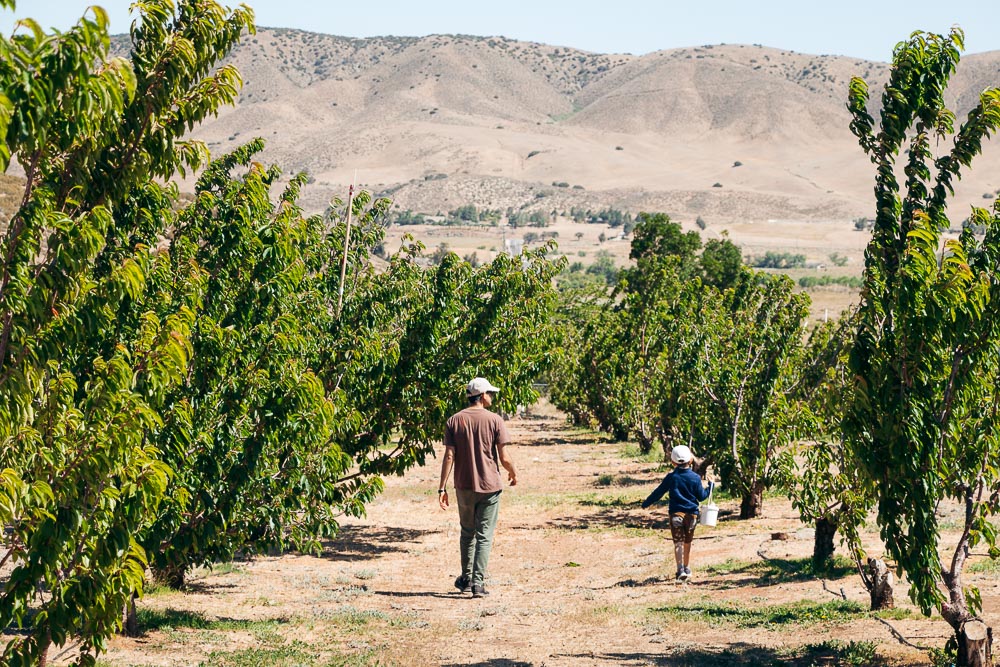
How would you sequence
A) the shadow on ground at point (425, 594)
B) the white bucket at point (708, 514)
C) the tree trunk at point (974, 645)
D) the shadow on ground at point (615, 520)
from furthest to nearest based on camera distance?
the shadow on ground at point (615, 520), the white bucket at point (708, 514), the shadow on ground at point (425, 594), the tree trunk at point (974, 645)

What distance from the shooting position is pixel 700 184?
18350cm

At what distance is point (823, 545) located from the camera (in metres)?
14.0

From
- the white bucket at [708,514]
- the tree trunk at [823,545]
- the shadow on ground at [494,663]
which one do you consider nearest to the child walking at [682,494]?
the white bucket at [708,514]

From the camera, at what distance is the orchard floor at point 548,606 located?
10.1 meters

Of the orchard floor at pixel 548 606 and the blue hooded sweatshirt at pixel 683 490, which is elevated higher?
the blue hooded sweatshirt at pixel 683 490

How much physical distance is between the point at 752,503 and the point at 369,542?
6536 mm

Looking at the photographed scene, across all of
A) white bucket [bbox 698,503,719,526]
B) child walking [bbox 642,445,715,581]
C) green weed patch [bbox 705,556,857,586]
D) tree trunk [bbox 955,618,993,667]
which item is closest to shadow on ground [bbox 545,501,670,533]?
green weed patch [bbox 705,556,857,586]

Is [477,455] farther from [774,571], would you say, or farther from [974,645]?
[974,645]

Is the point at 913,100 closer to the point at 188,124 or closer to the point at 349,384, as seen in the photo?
the point at 188,124

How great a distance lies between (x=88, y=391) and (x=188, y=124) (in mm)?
1806

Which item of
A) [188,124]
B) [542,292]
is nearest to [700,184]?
[542,292]

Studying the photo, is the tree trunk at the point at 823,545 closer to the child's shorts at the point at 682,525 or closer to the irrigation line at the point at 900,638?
the child's shorts at the point at 682,525

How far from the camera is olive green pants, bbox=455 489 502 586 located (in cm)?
1201

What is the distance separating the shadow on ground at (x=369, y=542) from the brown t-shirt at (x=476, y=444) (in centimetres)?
596
